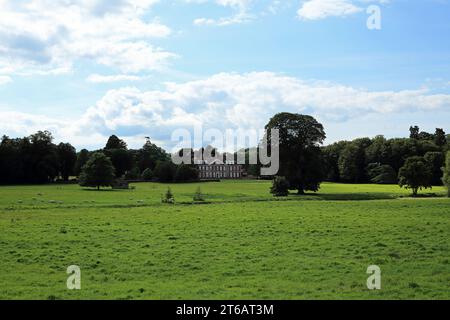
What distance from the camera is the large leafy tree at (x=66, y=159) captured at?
151 metres

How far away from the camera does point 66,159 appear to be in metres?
152

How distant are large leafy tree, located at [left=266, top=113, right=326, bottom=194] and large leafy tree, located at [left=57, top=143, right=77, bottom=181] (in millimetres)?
85883

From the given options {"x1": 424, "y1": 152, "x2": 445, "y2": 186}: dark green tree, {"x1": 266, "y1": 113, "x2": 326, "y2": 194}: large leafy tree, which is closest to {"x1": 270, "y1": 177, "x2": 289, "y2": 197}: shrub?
{"x1": 266, "y1": 113, "x2": 326, "y2": 194}: large leafy tree

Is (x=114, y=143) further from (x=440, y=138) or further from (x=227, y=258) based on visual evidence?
(x=227, y=258)

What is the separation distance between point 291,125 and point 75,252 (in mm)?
66119

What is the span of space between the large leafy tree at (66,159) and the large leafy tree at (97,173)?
45240mm

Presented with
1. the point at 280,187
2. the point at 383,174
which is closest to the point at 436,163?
the point at 383,174

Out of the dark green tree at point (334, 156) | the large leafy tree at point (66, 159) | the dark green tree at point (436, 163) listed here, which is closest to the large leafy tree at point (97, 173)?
the large leafy tree at point (66, 159)

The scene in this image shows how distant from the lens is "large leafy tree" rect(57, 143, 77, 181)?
151m

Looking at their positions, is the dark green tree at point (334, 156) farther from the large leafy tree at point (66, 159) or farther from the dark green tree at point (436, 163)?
the large leafy tree at point (66, 159)
